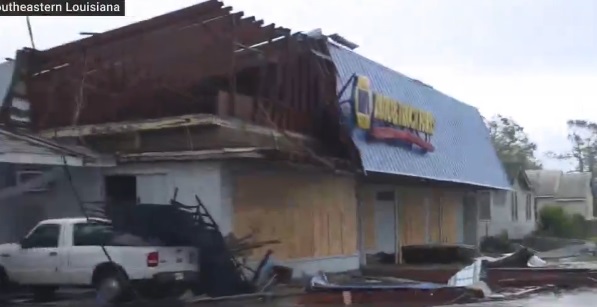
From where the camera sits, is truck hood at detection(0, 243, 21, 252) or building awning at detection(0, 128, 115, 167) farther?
building awning at detection(0, 128, 115, 167)

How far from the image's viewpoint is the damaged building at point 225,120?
70.7ft

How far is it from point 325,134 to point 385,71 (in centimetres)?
627

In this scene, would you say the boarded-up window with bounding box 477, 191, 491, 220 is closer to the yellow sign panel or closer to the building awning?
the yellow sign panel

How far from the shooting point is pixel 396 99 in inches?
1174

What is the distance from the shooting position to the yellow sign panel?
25.6 metres

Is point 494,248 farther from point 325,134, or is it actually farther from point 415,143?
point 325,134

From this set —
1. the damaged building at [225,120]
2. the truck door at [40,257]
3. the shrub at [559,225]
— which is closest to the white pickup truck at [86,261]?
the truck door at [40,257]

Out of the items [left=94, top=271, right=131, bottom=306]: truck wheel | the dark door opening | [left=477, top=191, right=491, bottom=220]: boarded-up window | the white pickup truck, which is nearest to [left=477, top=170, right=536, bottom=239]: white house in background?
[left=477, top=191, right=491, bottom=220]: boarded-up window

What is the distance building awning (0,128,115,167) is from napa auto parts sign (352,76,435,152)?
729 centimetres

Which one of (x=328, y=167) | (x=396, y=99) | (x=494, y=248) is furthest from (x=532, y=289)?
(x=494, y=248)

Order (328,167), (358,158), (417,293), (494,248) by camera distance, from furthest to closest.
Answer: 1. (494,248)
2. (358,158)
3. (328,167)
4. (417,293)

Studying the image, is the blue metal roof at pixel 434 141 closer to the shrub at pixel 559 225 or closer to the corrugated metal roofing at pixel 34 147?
the corrugated metal roofing at pixel 34 147

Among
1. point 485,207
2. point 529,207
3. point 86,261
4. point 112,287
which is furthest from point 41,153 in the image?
point 529,207

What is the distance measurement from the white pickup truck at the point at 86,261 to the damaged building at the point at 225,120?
1.38m
